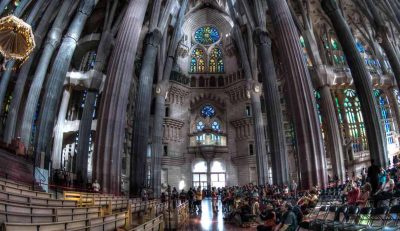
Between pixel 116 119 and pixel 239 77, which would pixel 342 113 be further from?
pixel 116 119

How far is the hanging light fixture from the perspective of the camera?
13258 millimetres

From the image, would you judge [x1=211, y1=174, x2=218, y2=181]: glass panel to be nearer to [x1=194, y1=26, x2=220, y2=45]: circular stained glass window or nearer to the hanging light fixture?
[x1=194, y1=26, x2=220, y2=45]: circular stained glass window

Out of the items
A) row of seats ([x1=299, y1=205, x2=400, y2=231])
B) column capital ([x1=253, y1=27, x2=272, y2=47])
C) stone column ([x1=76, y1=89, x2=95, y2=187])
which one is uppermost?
column capital ([x1=253, y1=27, x2=272, y2=47])

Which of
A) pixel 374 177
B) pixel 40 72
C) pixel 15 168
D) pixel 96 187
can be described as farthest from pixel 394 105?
pixel 15 168

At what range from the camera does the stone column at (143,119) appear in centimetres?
2386

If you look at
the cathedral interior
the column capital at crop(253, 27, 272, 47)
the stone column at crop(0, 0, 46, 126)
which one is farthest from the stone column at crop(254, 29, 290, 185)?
the stone column at crop(0, 0, 46, 126)

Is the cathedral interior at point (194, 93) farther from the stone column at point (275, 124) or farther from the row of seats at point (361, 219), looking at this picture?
the row of seats at point (361, 219)

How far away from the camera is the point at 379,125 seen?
2034cm

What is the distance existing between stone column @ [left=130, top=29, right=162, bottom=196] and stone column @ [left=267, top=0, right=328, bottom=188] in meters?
11.5

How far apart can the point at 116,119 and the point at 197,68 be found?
1065 inches

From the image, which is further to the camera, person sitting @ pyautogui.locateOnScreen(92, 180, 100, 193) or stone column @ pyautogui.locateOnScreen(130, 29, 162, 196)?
stone column @ pyautogui.locateOnScreen(130, 29, 162, 196)

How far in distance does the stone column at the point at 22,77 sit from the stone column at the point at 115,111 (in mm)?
6902

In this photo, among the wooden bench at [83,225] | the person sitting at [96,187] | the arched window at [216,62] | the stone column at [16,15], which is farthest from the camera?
the arched window at [216,62]

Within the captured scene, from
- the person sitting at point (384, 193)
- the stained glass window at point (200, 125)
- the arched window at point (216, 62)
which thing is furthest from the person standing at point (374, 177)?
the arched window at point (216, 62)
